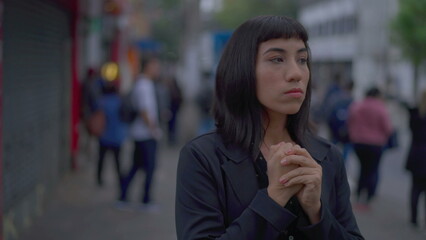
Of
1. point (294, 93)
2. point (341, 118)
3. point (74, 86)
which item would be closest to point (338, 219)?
point (294, 93)

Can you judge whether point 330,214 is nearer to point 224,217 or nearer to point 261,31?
point 224,217

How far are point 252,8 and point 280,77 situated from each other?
209 ft

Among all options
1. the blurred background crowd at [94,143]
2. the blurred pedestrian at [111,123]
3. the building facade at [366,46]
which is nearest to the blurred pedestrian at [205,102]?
the blurred background crowd at [94,143]

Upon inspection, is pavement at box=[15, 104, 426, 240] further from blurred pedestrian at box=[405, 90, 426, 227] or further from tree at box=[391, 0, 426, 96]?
tree at box=[391, 0, 426, 96]

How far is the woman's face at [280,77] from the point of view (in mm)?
2184

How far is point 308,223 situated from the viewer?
2139 mm

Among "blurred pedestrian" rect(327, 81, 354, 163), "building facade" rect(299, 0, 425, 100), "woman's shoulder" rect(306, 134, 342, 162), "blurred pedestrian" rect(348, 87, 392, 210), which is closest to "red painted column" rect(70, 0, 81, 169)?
"blurred pedestrian" rect(327, 81, 354, 163)

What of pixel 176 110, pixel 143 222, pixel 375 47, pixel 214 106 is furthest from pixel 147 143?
pixel 375 47

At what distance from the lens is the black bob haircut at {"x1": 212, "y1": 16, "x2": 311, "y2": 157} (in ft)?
7.27

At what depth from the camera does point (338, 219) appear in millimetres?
2328

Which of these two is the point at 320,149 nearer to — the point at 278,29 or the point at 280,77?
the point at 280,77

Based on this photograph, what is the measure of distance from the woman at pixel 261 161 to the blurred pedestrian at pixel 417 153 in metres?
5.91

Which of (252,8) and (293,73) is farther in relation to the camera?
(252,8)

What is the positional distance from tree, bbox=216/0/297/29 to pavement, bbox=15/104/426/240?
168 feet
